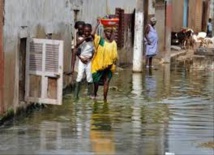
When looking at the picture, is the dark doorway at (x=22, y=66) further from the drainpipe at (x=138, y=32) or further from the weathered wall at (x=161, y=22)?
the weathered wall at (x=161, y=22)

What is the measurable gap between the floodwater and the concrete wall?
0.70 m

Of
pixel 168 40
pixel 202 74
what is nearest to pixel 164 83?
pixel 202 74

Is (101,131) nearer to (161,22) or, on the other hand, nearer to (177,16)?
(161,22)

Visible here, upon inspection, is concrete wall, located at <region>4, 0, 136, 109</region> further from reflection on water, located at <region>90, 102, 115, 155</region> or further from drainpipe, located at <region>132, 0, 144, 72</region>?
drainpipe, located at <region>132, 0, 144, 72</region>

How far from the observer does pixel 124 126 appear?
1127 cm

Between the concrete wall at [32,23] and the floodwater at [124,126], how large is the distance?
2.29ft

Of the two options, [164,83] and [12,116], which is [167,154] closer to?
[12,116]

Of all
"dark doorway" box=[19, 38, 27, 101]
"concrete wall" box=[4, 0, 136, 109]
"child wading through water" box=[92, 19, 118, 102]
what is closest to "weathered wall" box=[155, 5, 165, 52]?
"concrete wall" box=[4, 0, 136, 109]

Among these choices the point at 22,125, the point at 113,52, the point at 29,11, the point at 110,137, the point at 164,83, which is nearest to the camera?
the point at 110,137

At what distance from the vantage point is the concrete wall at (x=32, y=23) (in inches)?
448

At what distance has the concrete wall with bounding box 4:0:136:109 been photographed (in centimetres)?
1137

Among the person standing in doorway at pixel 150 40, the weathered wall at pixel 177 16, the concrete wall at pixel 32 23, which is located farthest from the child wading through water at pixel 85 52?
the weathered wall at pixel 177 16

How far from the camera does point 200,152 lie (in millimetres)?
9109

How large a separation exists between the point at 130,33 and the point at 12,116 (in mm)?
Result: 13621
